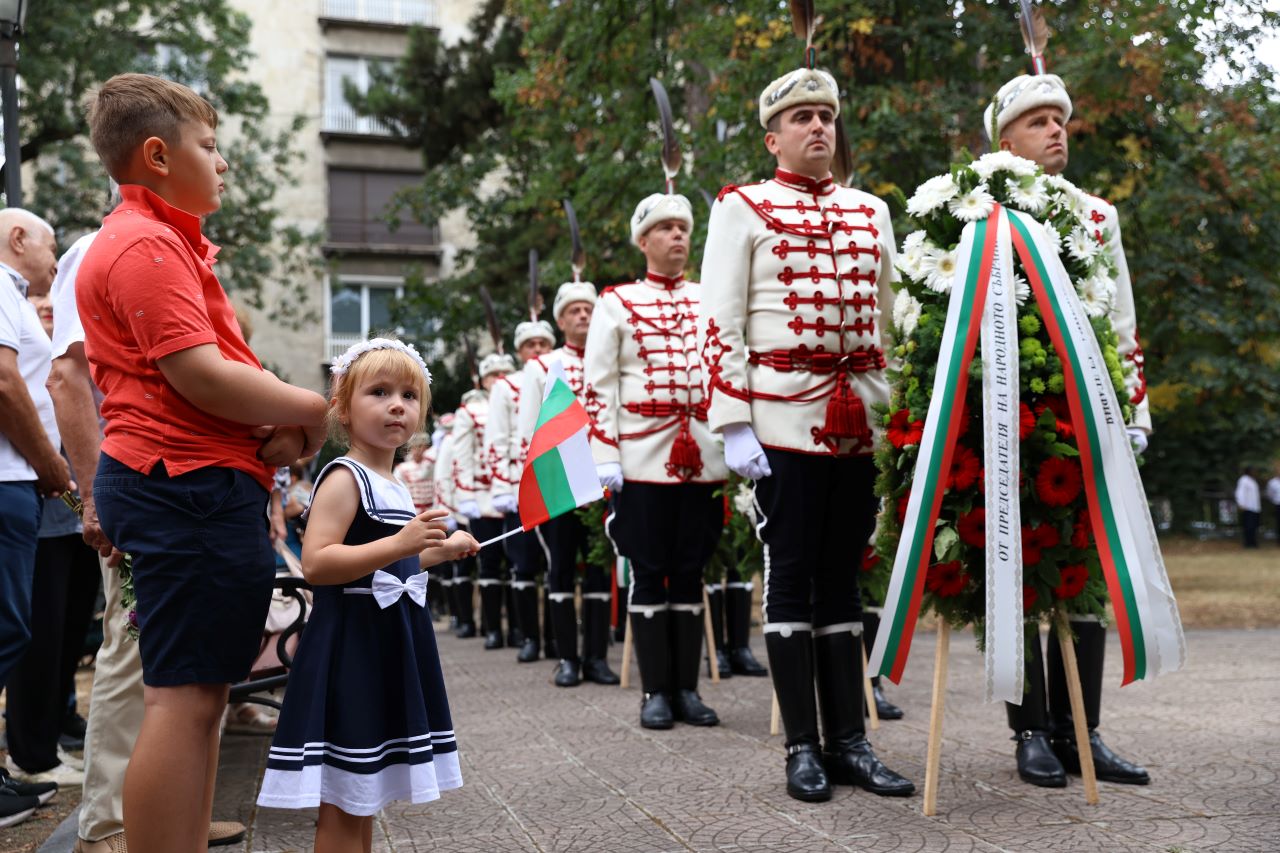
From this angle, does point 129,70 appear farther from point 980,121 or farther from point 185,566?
point 185,566

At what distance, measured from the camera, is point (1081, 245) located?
4.60m

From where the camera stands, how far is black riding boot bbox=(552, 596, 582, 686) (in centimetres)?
822

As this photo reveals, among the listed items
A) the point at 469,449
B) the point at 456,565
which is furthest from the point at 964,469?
the point at 456,565

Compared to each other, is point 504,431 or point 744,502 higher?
point 504,431

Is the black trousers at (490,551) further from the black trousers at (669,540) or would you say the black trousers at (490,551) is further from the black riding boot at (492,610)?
the black trousers at (669,540)

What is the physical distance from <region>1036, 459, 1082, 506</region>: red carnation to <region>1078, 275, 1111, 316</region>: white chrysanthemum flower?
0.59m

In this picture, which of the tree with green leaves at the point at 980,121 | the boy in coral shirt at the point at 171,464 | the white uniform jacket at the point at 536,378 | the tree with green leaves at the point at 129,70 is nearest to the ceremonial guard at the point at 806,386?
the boy in coral shirt at the point at 171,464

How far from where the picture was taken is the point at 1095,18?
13547 millimetres

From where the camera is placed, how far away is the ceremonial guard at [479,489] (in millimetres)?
11508

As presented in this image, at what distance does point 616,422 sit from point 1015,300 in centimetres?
268

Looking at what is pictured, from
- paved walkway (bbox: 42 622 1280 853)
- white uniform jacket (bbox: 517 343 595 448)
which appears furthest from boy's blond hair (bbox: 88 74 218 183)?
white uniform jacket (bbox: 517 343 595 448)

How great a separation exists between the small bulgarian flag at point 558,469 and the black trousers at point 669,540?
3024 mm

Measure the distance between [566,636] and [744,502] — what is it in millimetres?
1868

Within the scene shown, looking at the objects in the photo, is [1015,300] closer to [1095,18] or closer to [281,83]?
[1095,18]
